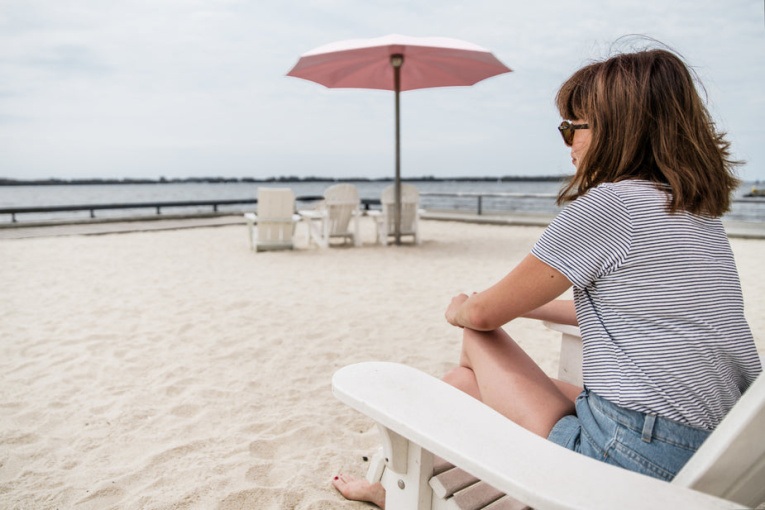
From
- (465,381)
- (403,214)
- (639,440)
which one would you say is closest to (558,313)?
(465,381)

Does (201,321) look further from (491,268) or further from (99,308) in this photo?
(491,268)

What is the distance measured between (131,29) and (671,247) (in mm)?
15021

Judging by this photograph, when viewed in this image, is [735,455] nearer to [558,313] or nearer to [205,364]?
[558,313]

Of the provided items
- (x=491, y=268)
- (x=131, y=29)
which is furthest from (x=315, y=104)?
(x=491, y=268)

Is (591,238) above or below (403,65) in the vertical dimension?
below

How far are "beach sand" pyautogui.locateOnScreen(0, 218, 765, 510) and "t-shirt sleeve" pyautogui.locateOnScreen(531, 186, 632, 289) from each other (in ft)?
4.22

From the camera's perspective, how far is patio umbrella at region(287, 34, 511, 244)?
684 centimetres

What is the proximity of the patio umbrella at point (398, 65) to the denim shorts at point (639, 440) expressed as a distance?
21.0ft

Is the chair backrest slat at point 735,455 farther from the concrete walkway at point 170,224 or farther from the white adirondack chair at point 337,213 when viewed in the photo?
the concrete walkway at point 170,224

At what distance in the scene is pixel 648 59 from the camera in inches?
44.1

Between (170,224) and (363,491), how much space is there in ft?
37.8

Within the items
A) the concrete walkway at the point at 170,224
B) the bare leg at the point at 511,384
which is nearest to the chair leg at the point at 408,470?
the bare leg at the point at 511,384

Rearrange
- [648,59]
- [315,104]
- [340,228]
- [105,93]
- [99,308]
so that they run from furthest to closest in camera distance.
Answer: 1. [105,93]
2. [315,104]
3. [340,228]
4. [99,308]
5. [648,59]

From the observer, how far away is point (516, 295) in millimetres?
1152
